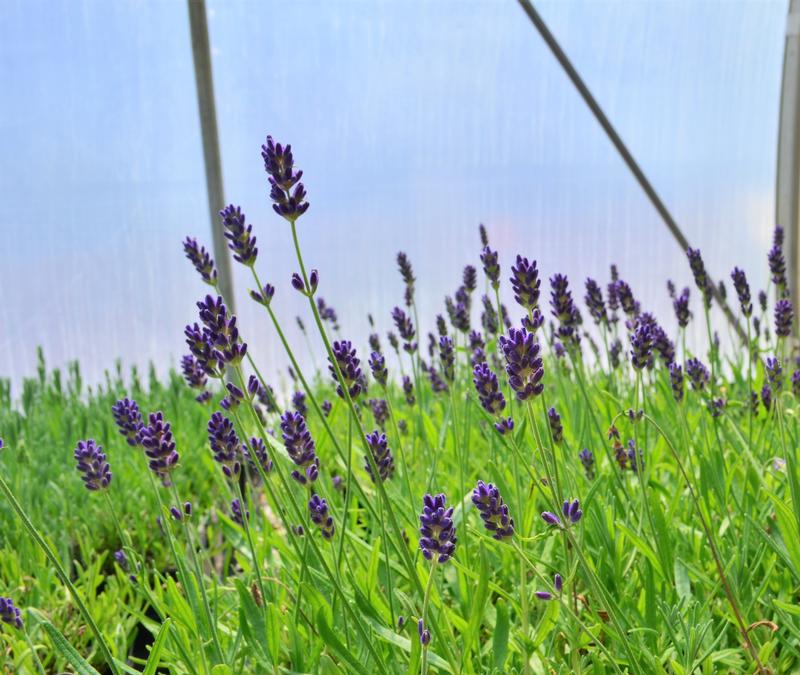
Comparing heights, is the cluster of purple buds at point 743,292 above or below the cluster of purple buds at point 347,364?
above

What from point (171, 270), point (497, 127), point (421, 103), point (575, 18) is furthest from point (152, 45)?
point (575, 18)

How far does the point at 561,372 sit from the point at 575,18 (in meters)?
2.70

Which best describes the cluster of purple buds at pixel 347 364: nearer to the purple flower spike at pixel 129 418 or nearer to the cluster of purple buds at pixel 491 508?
the cluster of purple buds at pixel 491 508

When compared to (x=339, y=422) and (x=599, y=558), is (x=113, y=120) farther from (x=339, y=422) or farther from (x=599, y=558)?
(x=599, y=558)

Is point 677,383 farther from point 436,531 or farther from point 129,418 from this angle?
point 129,418

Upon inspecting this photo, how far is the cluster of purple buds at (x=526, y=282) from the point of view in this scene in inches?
33.8

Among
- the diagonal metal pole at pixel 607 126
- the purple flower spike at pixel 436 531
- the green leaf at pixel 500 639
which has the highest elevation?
the diagonal metal pole at pixel 607 126

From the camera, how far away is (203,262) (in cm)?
107

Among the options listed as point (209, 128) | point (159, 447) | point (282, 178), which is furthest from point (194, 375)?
point (209, 128)

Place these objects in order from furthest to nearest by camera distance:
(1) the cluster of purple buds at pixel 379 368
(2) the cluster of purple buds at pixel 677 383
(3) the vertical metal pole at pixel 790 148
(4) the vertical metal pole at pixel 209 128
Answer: (3) the vertical metal pole at pixel 790 148
(4) the vertical metal pole at pixel 209 128
(2) the cluster of purple buds at pixel 677 383
(1) the cluster of purple buds at pixel 379 368

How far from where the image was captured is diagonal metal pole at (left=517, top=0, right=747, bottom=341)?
379 centimetres

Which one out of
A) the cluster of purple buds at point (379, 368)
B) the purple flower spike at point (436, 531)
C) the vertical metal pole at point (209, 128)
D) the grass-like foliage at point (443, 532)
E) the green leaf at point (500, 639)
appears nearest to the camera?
the purple flower spike at point (436, 531)

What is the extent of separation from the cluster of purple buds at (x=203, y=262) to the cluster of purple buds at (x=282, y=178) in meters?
0.25

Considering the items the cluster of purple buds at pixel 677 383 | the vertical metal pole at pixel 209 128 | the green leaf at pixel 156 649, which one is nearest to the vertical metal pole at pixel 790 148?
the vertical metal pole at pixel 209 128
